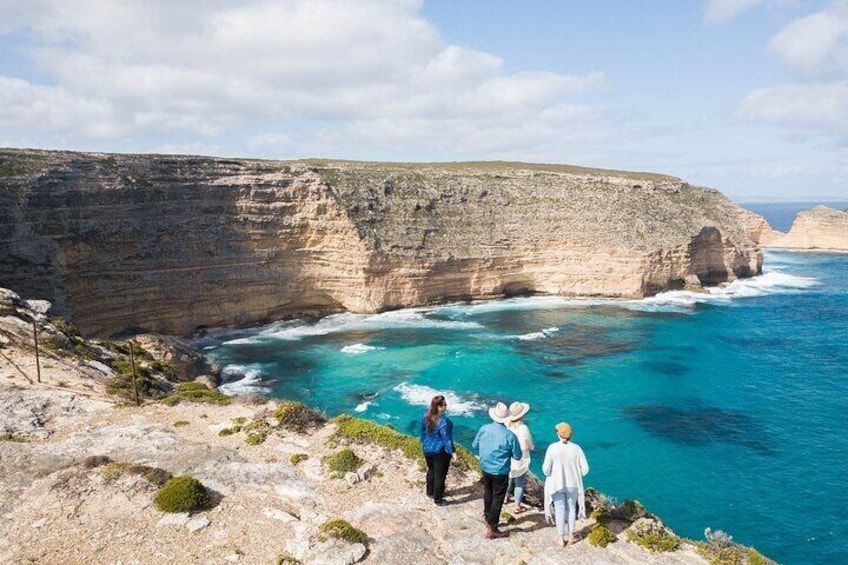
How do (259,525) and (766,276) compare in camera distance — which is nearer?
(259,525)

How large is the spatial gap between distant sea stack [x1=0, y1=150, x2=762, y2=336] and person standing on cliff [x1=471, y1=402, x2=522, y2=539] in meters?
44.5

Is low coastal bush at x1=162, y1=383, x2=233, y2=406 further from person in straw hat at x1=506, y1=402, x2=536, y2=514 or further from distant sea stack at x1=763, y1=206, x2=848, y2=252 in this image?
distant sea stack at x1=763, y1=206, x2=848, y2=252

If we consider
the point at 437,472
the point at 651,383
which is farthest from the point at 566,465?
the point at 651,383

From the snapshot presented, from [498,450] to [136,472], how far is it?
9.43 m

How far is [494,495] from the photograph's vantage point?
11742 millimetres

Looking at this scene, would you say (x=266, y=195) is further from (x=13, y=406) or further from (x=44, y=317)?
(x=13, y=406)

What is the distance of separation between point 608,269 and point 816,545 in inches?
1887

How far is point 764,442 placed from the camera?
97.8ft

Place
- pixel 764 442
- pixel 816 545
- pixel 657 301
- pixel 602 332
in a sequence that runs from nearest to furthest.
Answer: pixel 816 545
pixel 764 442
pixel 602 332
pixel 657 301

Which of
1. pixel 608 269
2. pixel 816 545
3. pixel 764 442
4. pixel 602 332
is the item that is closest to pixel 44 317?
pixel 816 545

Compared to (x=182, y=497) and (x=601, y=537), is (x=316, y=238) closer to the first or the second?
(x=182, y=497)

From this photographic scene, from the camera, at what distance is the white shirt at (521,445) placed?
41.3 feet

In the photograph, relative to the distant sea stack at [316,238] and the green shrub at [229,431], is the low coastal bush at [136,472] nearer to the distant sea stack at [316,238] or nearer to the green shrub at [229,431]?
the green shrub at [229,431]

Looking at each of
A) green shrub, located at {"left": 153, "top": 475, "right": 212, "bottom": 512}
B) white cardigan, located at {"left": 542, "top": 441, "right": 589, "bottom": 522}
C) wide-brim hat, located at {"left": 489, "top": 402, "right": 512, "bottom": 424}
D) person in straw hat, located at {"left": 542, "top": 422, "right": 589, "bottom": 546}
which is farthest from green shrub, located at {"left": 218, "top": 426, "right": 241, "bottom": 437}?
white cardigan, located at {"left": 542, "top": 441, "right": 589, "bottom": 522}
